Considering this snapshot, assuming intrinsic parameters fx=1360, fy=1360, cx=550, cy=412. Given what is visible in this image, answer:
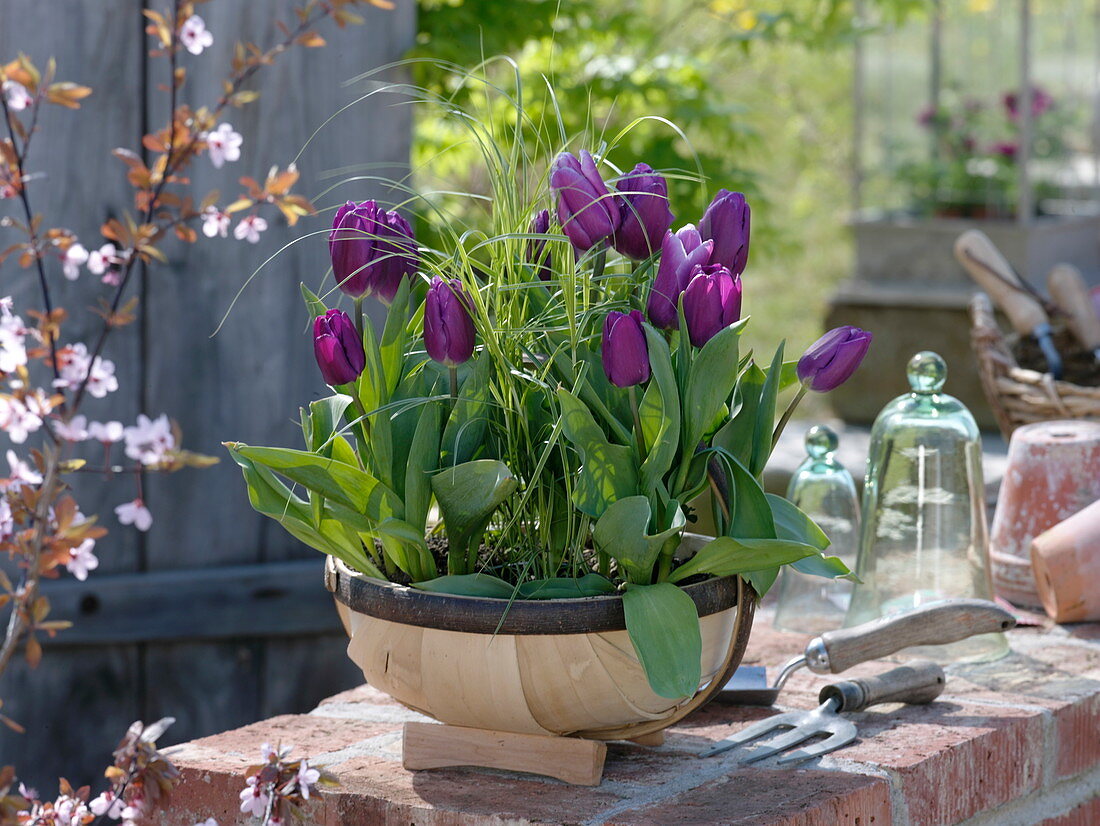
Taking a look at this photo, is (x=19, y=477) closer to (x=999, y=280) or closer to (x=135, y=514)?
(x=135, y=514)

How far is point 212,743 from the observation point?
3.52 ft

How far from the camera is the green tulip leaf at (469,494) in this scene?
2.71 ft

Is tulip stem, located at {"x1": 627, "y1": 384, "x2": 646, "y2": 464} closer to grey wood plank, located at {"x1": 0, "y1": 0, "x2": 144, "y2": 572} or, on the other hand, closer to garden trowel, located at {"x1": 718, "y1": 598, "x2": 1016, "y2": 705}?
garden trowel, located at {"x1": 718, "y1": 598, "x2": 1016, "y2": 705}

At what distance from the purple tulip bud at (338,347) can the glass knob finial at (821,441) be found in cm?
61

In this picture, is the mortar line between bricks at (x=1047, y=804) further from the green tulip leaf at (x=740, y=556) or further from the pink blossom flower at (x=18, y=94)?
the pink blossom flower at (x=18, y=94)

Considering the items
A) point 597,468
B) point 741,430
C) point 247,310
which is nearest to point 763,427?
point 741,430

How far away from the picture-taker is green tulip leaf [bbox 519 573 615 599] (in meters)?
0.86

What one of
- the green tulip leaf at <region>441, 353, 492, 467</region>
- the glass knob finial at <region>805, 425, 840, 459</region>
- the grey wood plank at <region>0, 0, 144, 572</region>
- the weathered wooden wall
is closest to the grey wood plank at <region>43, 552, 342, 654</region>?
the weathered wooden wall

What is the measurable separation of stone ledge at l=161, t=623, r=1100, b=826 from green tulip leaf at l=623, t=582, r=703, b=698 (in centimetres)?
12

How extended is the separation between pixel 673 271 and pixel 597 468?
0.13 meters

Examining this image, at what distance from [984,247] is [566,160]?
1210mm

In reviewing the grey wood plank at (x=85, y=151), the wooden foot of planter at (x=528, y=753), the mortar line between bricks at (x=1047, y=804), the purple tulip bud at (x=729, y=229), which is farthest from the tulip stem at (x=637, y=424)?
the grey wood plank at (x=85, y=151)

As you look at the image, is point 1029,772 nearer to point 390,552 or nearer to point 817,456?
point 817,456

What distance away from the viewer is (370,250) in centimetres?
86
